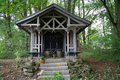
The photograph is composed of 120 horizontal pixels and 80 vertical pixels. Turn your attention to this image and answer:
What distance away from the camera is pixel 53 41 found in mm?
11891

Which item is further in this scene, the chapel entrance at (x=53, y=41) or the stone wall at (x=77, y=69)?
the chapel entrance at (x=53, y=41)

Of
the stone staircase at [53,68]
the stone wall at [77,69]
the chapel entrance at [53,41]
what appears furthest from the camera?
the chapel entrance at [53,41]

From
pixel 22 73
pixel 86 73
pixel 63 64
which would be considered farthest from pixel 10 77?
pixel 86 73

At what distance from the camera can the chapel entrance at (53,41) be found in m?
11.8

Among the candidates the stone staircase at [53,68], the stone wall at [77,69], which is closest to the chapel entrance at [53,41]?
the stone staircase at [53,68]

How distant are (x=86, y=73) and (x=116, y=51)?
9.66 feet

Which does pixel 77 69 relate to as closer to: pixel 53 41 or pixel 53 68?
pixel 53 68

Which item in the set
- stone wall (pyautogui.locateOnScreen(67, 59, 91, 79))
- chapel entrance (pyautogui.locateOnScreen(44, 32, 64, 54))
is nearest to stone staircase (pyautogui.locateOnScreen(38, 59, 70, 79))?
stone wall (pyautogui.locateOnScreen(67, 59, 91, 79))

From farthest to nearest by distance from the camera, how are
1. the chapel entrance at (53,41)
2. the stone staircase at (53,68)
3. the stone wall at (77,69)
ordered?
the chapel entrance at (53,41), the stone staircase at (53,68), the stone wall at (77,69)

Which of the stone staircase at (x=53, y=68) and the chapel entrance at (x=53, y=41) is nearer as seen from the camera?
the stone staircase at (x=53, y=68)

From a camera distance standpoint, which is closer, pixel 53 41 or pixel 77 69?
pixel 77 69

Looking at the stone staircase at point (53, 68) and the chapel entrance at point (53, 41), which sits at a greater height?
the chapel entrance at point (53, 41)

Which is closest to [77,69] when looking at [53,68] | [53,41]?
[53,68]

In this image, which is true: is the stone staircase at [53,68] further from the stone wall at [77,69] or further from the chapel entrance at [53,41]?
the chapel entrance at [53,41]
